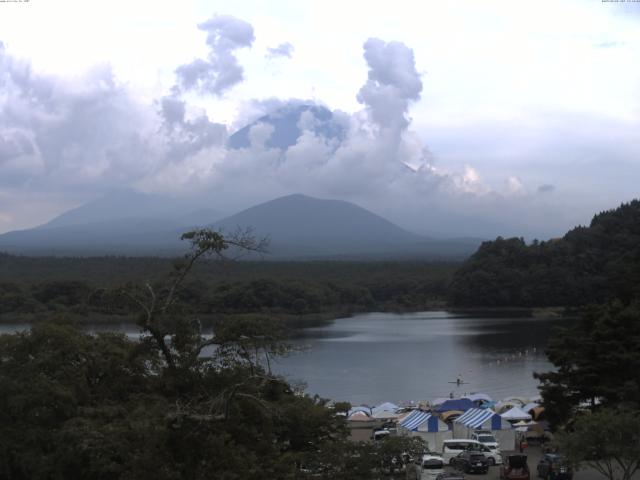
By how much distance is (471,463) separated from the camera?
33.7ft

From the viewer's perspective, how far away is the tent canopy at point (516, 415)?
14.0 m

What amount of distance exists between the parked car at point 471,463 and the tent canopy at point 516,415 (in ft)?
12.1

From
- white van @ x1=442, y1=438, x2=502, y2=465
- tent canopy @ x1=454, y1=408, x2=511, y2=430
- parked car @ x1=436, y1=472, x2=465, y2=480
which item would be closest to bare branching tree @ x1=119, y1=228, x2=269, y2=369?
parked car @ x1=436, y1=472, x2=465, y2=480

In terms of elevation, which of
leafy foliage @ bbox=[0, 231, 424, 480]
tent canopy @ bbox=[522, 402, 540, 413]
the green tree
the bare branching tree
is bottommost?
tent canopy @ bbox=[522, 402, 540, 413]

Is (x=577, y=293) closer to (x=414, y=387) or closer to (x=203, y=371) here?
(x=414, y=387)

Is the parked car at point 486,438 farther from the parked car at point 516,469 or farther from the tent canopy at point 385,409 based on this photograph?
the tent canopy at point 385,409

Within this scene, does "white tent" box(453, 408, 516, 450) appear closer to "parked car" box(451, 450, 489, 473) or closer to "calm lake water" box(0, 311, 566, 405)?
"parked car" box(451, 450, 489, 473)

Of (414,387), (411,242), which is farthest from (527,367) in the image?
(411,242)

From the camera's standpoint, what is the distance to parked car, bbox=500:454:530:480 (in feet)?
31.4

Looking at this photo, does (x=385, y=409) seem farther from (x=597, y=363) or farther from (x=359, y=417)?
(x=597, y=363)

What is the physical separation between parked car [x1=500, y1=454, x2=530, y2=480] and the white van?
97 cm

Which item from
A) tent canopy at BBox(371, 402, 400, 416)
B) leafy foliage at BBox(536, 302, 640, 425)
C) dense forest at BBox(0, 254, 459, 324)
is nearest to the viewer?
leafy foliage at BBox(536, 302, 640, 425)

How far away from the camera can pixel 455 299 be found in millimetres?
48000

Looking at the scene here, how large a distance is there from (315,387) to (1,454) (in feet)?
49.5
